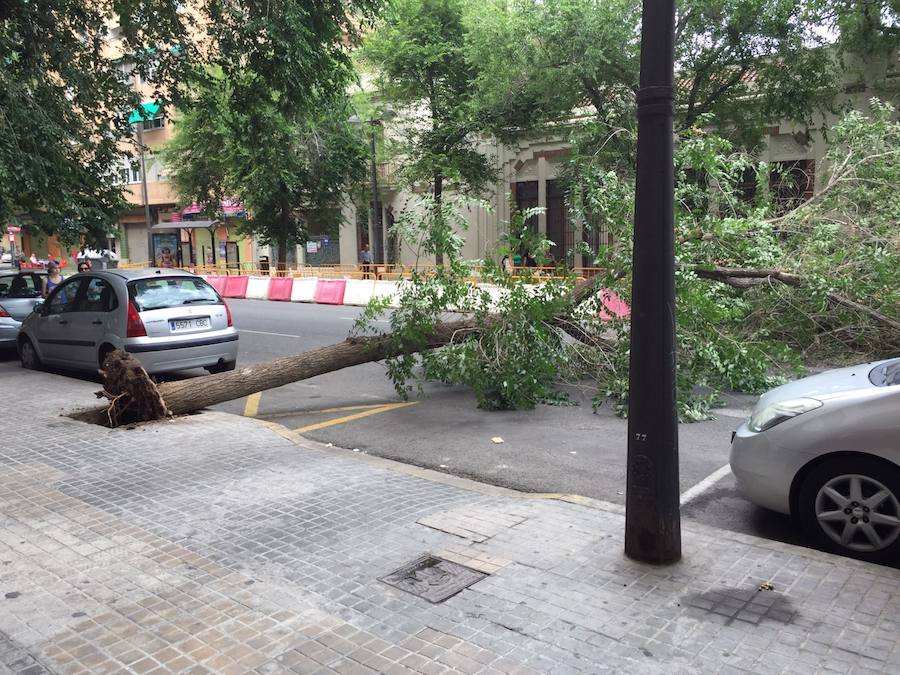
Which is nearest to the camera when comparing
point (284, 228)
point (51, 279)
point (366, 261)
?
point (51, 279)

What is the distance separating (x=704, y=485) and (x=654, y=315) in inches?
96.0

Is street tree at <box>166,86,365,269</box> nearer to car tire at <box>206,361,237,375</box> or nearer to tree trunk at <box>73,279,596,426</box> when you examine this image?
car tire at <box>206,361,237,375</box>

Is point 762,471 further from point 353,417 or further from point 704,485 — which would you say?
point 353,417

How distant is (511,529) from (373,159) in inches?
928

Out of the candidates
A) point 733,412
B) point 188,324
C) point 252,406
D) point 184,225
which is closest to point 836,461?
point 733,412

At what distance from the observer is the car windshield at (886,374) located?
14.8 feet

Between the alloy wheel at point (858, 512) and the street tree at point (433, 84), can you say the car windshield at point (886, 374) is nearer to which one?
the alloy wheel at point (858, 512)

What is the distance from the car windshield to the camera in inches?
177

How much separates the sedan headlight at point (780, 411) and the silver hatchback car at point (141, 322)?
727 centimetres

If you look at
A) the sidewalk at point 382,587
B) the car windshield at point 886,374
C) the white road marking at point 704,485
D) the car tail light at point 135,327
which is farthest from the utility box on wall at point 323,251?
the car windshield at point 886,374

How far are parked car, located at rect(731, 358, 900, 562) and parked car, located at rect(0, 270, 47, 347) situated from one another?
11816 mm

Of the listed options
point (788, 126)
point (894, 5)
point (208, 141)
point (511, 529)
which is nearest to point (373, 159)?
point (208, 141)

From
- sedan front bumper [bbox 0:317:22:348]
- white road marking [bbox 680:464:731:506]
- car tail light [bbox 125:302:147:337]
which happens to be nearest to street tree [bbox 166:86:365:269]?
sedan front bumper [bbox 0:317:22:348]

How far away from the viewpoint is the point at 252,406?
9.36 m
